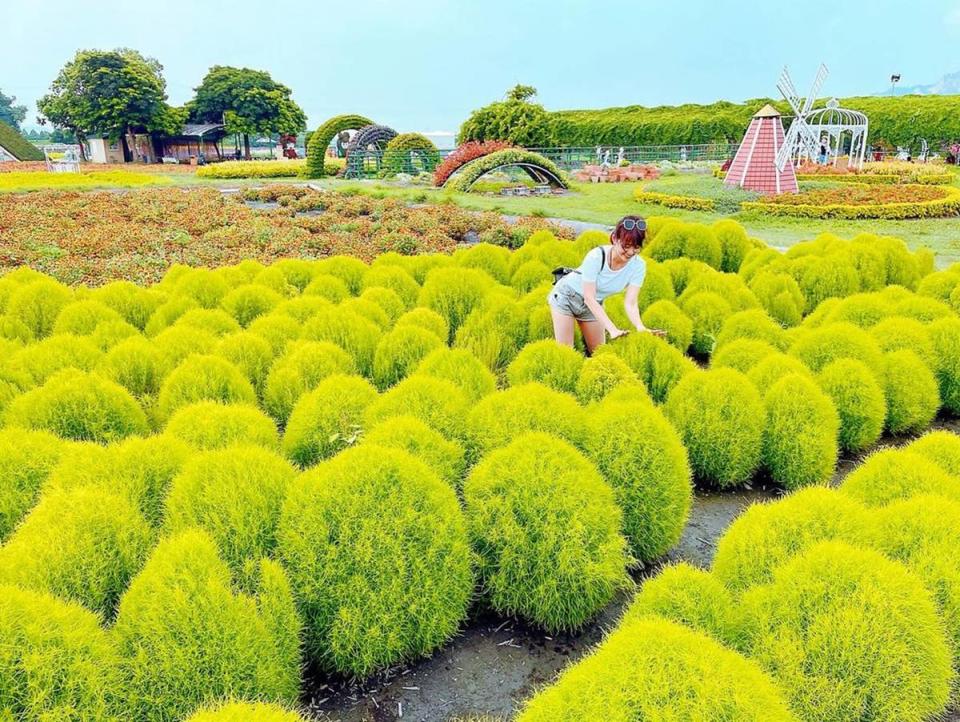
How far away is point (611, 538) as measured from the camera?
107 inches

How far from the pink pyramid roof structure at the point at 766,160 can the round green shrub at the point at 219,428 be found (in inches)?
773

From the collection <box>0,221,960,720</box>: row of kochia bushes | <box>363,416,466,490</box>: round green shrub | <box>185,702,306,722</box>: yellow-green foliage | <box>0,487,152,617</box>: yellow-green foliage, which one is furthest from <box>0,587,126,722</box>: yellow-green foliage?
<box>363,416,466,490</box>: round green shrub

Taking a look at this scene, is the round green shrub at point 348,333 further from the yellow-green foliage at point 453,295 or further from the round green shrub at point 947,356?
the round green shrub at point 947,356

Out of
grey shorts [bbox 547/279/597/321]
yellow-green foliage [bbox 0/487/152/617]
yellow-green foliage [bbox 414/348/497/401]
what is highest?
grey shorts [bbox 547/279/597/321]

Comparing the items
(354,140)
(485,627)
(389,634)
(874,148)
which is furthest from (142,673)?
(874,148)

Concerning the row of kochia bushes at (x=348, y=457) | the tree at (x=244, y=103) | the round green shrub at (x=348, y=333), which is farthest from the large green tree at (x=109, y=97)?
the round green shrub at (x=348, y=333)

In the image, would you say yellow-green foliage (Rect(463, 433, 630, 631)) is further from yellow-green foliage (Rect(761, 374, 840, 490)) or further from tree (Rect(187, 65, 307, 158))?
tree (Rect(187, 65, 307, 158))

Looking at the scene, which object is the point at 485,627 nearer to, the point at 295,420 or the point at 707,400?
the point at 295,420

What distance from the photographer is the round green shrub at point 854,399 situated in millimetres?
4262

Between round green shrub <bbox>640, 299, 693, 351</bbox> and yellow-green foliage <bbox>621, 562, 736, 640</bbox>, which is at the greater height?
round green shrub <bbox>640, 299, 693, 351</bbox>

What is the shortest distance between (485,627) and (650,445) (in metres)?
1.13

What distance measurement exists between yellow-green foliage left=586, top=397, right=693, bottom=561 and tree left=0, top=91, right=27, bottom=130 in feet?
355

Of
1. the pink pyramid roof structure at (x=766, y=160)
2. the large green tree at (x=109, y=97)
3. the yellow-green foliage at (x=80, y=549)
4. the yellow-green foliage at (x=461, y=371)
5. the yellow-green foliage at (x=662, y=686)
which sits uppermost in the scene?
the large green tree at (x=109, y=97)

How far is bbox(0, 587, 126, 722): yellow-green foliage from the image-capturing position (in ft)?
5.80
